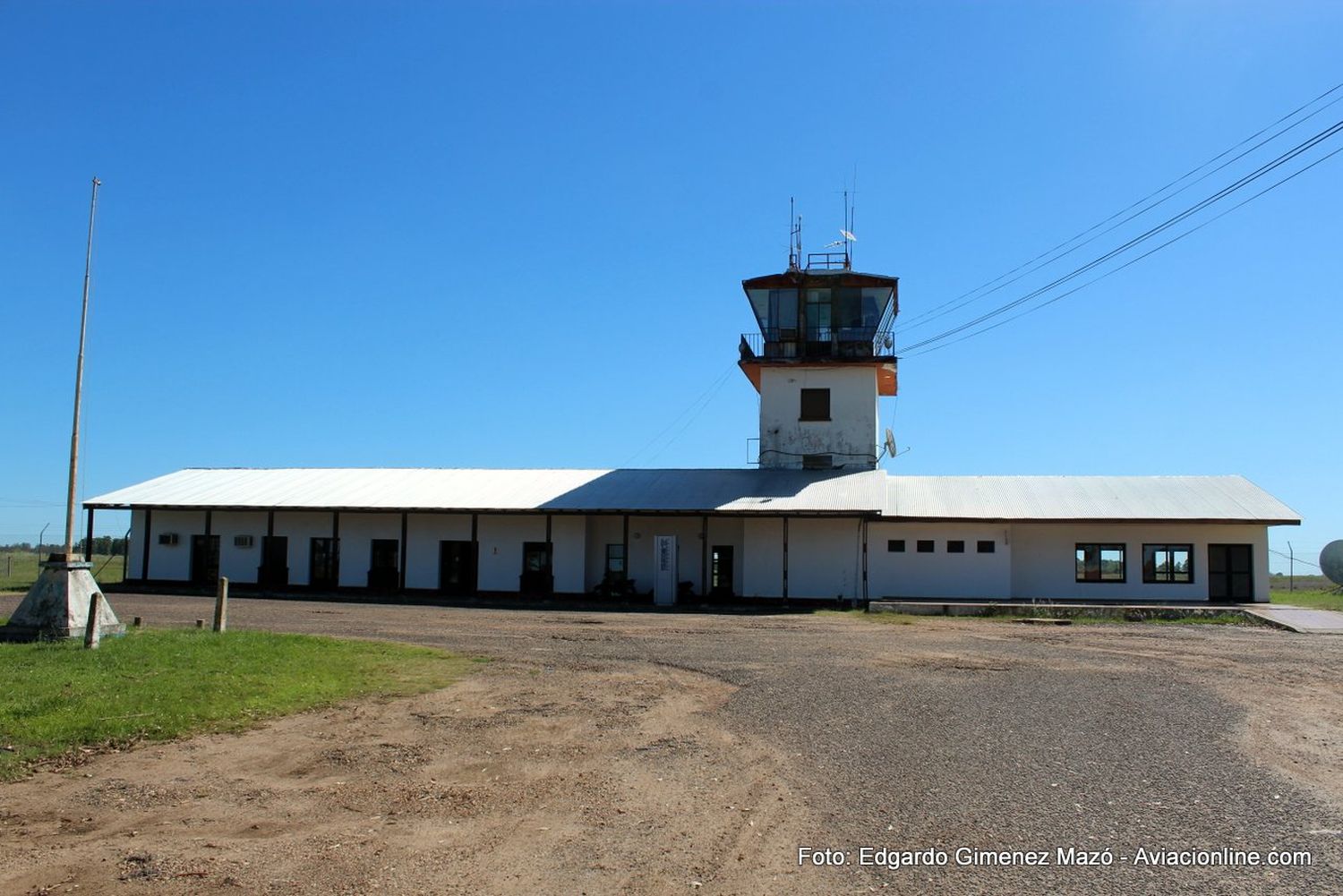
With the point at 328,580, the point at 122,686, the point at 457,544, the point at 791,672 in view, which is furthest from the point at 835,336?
the point at 122,686

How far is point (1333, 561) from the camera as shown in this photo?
37.8m

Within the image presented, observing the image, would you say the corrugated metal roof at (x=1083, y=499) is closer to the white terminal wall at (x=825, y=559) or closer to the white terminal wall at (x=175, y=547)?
the white terminal wall at (x=825, y=559)

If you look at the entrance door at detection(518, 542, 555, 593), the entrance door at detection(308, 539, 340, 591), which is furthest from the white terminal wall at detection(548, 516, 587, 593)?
the entrance door at detection(308, 539, 340, 591)

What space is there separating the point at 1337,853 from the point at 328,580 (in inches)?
1187

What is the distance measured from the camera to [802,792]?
6926 mm

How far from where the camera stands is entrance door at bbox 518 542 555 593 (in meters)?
30.1

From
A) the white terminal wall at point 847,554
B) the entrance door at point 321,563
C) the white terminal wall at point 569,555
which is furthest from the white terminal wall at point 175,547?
the white terminal wall at point 569,555

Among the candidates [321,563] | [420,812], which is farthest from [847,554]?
[420,812]

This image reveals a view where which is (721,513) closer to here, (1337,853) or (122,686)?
(122,686)

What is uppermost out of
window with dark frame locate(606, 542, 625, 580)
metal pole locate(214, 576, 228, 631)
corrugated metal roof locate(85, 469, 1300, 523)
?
corrugated metal roof locate(85, 469, 1300, 523)

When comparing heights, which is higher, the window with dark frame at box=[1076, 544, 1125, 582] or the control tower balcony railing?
the control tower balcony railing

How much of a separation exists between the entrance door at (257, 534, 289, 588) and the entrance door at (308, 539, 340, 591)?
32.9 inches

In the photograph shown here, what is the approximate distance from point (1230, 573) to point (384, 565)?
81.2ft

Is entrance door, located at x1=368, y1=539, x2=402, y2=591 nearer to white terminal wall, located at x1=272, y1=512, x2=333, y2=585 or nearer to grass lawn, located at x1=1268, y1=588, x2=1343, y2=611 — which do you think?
white terminal wall, located at x1=272, y1=512, x2=333, y2=585
